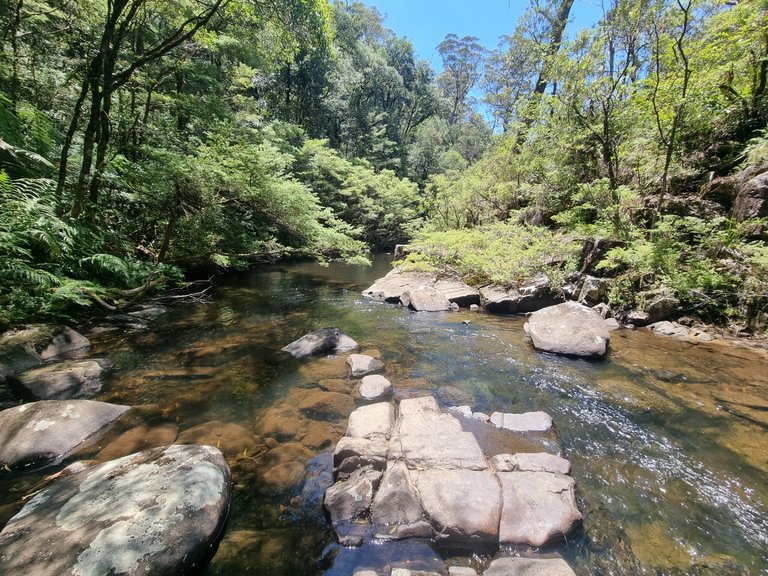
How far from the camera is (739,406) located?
14.6ft

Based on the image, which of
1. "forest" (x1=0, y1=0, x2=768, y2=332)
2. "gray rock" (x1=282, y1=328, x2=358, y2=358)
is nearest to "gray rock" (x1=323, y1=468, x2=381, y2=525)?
"gray rock" (x1=282, y1=328, x2=358, y2=358)

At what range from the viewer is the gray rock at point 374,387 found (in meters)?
4.75

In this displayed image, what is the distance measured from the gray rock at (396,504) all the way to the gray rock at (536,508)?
0.68m

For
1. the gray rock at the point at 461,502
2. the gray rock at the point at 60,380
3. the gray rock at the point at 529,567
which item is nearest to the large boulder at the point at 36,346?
the gray rock at the point at 60,380

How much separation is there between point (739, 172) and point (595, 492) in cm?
896

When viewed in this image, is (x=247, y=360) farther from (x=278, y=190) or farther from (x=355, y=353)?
(x=278, y=190)

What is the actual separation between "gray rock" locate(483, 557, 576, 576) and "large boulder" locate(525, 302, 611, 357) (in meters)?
4.42

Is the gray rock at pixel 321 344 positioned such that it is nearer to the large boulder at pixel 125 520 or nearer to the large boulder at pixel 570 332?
the large boulder at pixel 125 520

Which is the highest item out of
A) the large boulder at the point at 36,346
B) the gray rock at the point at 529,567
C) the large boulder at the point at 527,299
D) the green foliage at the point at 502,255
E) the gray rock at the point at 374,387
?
the green foliage at the point at 502,255

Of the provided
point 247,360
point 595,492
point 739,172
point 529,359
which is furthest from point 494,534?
point 739,172

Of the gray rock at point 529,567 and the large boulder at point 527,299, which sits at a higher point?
the large boulder at point 527,299

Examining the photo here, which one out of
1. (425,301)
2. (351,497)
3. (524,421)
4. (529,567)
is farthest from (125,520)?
(425,301)

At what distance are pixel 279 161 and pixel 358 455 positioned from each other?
30.9ft

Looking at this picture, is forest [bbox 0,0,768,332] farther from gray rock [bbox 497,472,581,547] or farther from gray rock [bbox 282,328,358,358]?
gray rock [bbox 497,472,581,547]
